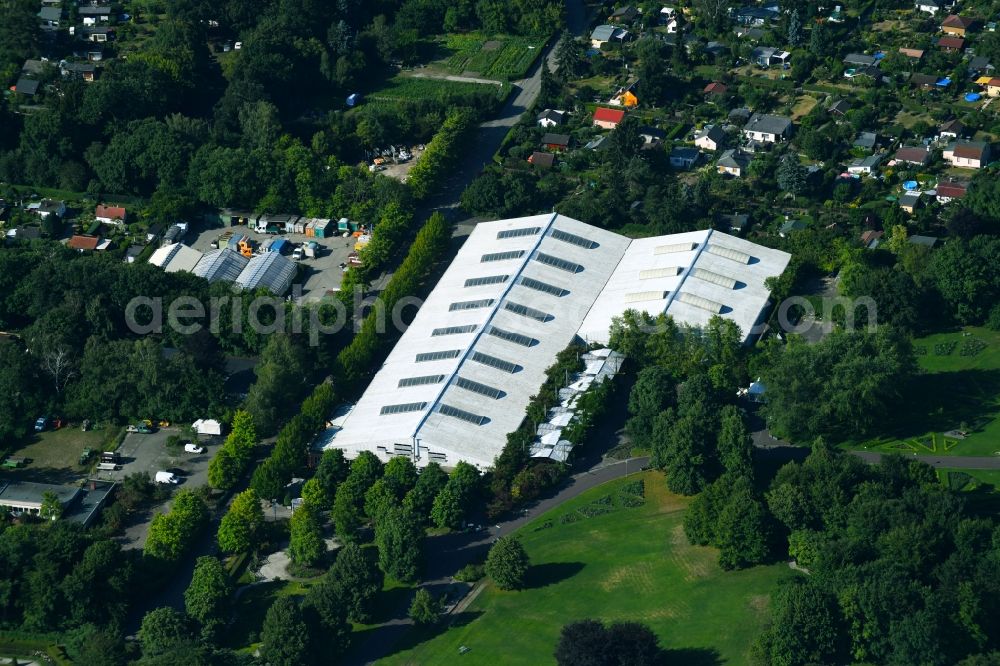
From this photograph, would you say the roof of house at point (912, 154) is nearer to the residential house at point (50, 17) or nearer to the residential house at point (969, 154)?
the residential house at point (969, 154)

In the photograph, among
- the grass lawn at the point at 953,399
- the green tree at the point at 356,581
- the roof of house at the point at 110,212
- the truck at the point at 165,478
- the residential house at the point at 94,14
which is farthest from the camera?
the residential house at the point at 94,14

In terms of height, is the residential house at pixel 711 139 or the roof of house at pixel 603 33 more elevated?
the roof of house at pixel 603 33

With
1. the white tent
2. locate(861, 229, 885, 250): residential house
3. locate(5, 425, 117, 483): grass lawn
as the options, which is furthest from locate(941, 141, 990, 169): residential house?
locate(5, 425, 117, 483): grass lawn

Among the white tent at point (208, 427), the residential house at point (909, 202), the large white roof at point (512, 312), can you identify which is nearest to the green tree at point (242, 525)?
the large white roof at point (512, 312)

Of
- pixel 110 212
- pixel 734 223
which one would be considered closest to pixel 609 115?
pixel 734 223

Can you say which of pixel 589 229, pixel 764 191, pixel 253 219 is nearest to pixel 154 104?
pixel 253 219

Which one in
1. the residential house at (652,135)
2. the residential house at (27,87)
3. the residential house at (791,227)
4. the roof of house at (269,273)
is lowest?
the roof of house at (269,273)

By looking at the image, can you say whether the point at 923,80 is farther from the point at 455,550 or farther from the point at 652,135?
the point at 455,550

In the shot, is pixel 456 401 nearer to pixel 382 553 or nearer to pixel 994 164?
pixel 382 553
